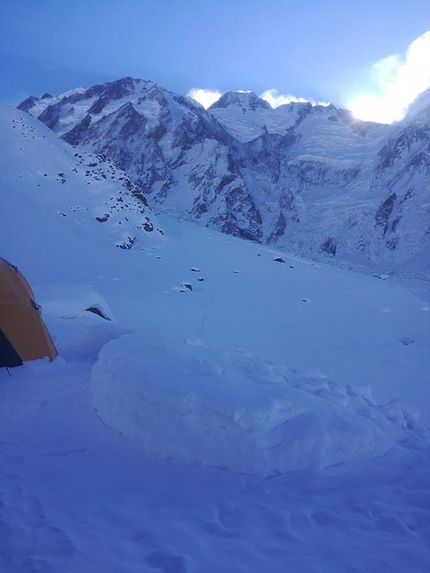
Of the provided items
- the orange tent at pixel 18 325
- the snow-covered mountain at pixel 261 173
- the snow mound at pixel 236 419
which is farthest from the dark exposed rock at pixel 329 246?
the snow mound at pixel 236 419

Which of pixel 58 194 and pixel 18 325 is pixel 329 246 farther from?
pixel 18 325

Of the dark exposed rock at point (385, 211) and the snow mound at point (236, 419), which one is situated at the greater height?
the dark exposed rock at point (385, 211)

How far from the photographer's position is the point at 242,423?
13.8ft

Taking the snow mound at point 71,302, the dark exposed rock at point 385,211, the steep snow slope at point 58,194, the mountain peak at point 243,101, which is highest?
the mountain peak at point 243,101

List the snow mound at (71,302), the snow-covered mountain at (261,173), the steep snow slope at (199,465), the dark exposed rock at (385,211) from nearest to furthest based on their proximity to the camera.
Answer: the steep snow slope at (199,465), the snow mound at (71,302), the snow-covered mountain at (261,173), the dark exposed rock at (385,211)

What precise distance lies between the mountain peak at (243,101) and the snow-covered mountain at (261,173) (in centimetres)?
2331

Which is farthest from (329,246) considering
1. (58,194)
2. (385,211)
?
(58,194)

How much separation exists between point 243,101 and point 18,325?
14966 cm

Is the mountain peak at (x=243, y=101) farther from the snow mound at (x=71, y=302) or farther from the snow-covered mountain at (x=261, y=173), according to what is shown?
the snow mound at (x=71, y=302)

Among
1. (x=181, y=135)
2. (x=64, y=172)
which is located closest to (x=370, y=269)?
(x=181, y=135)

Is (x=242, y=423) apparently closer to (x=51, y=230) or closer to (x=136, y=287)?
(x=136, y=287)

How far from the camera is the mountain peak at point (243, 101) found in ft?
459

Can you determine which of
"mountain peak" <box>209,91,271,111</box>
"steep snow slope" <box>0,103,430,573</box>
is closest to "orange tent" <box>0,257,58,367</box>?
"steep snow slope" <box>0,103,430,573</box>

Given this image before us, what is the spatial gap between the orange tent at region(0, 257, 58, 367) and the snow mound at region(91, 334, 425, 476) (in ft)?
6.31
